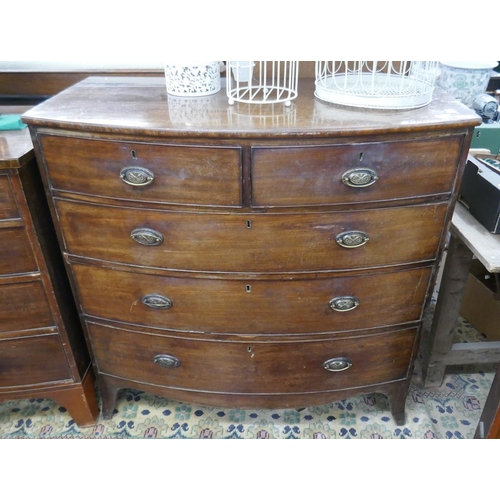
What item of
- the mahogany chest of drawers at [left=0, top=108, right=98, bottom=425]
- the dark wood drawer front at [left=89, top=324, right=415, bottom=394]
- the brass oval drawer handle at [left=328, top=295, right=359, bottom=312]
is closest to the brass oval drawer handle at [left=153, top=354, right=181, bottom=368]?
the dark wood drawer front at [left=89, top=324, right=415, bottom=394]

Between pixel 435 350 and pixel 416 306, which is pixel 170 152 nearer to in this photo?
pixel 416 306

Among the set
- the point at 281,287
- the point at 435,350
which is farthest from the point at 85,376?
the point at 435,350

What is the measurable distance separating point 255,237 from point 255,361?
0.44 meters

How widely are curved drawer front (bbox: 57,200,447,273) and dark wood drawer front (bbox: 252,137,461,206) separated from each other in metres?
0.05

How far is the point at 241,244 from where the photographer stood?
115 centimetres

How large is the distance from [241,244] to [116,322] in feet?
1.69

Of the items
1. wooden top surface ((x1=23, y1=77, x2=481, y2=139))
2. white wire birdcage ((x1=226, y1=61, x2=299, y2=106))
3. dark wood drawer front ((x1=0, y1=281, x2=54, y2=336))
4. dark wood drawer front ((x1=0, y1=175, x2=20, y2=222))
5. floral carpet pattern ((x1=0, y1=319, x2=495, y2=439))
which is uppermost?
white wire birdcage ((x1=226, y1=61, x2=299, y2=106))

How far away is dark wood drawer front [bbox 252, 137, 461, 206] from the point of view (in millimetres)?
1025

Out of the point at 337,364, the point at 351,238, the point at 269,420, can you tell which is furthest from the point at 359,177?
the point at 269,420

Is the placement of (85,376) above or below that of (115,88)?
below

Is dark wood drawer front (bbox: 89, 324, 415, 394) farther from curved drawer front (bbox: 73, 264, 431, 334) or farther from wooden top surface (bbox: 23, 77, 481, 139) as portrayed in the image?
wooden top surface (bbox: 23, 77, 481, 139)

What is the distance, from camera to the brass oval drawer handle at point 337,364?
4.49ft

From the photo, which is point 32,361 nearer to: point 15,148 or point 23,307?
point 23,307
